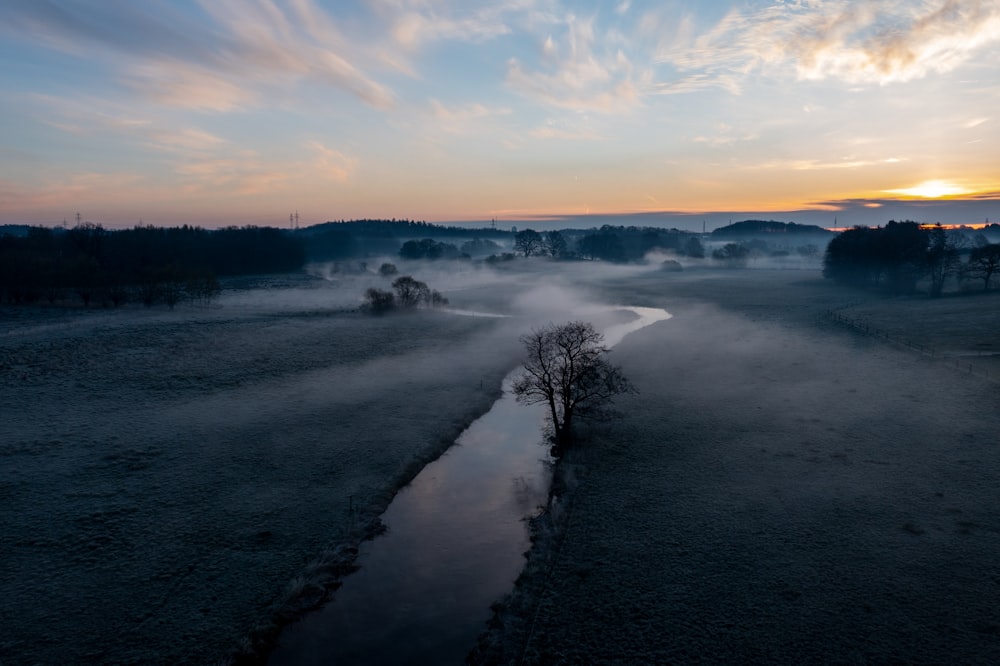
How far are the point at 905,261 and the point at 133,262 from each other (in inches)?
6937

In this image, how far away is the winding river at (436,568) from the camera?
18.5 meters

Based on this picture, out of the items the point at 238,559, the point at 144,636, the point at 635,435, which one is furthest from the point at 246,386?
the point at 635,435

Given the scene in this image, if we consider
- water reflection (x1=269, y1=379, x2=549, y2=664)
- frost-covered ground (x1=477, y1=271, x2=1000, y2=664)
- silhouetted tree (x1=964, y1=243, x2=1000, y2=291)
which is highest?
silhouetted tree (x1=964, y1=243, x2=1000, y2=291)

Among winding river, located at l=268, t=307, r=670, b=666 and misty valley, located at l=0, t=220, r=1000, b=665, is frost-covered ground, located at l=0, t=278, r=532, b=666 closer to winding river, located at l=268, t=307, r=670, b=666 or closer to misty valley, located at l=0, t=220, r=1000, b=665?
misty valley, located at l=0, t=220, r=1000, b=665

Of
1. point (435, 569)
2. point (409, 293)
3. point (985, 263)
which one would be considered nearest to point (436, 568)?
point (435, 569)

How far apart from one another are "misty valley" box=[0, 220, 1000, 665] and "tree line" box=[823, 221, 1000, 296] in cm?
4710

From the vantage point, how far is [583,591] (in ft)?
68.2

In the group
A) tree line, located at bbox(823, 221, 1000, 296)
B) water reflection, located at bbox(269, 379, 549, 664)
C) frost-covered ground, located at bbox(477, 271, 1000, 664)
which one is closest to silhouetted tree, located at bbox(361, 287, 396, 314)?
frost-covered ground, located at bbox(477, 271, 1000, 664)

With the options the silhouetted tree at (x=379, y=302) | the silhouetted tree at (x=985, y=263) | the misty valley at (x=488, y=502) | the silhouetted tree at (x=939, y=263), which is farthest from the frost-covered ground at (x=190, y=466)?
the silhouetted tree at (x=985, y=263)

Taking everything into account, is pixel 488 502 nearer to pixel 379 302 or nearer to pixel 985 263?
pixel 379 302

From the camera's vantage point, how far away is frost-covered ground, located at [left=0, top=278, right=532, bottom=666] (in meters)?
19.2

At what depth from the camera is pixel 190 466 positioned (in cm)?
3061

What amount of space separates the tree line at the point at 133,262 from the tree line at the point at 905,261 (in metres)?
137

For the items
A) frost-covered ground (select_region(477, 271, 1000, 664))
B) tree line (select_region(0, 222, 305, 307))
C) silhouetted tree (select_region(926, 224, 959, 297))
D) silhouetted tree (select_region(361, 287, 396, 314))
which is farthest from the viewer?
silhouetted tree (select_region(926, 224, 959, 297))
